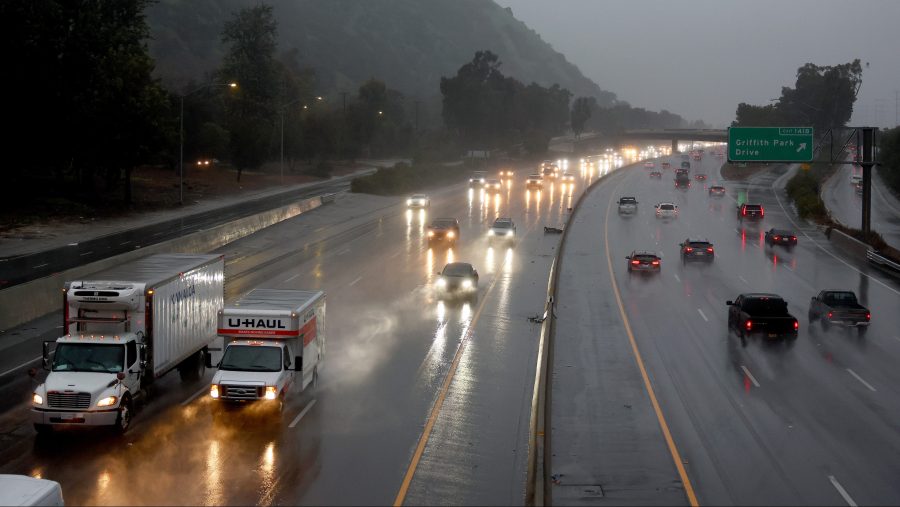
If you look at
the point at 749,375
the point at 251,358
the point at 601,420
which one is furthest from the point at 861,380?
the point at 251,358

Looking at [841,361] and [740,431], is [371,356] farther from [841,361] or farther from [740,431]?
[841,361]

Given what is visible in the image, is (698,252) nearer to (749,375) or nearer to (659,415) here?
(749,375)

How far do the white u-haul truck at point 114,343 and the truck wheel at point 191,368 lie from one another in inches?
34.2

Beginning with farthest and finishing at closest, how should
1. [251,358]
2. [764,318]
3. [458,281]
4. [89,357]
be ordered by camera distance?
[458,281], [764,318], [251,358], [89,357]

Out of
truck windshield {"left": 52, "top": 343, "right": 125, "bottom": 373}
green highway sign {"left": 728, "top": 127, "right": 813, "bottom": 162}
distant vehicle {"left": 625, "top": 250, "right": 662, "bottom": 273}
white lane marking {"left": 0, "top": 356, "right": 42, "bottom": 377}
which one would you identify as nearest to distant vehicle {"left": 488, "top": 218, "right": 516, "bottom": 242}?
distant vehicle {"left": 625, "top": 250, "right": 662, "bottom": 273}

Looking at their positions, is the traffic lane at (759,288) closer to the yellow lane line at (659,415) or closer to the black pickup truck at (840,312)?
the yellow lane line at (659,415)

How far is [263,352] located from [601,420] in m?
8.10

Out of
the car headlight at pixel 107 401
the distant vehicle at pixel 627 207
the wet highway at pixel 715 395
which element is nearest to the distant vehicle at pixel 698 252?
the wet highway at pixel 715 395

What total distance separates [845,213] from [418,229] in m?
49.3

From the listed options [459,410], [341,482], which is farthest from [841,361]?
[341,482]

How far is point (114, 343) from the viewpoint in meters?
19.5

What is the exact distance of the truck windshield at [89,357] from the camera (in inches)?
757

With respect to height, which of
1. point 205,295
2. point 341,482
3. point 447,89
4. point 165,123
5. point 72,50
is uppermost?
point 447,89

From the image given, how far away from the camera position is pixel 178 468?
55.8 ft
